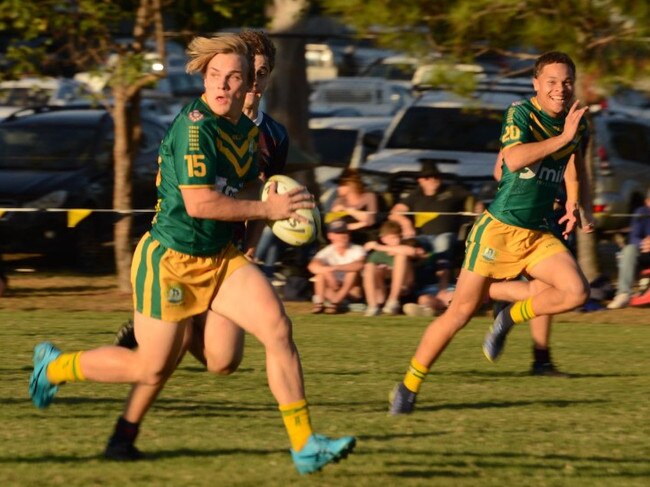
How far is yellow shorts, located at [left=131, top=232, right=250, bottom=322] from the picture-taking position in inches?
241

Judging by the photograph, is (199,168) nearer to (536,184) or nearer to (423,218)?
(536,184)

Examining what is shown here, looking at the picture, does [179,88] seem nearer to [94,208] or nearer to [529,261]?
[94,208]

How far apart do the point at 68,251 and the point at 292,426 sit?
1133cm

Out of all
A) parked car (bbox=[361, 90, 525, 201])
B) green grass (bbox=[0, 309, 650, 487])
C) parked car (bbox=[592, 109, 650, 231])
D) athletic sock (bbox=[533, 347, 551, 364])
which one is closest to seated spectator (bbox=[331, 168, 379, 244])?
parked car (bbox=[361, 90, 525, 201])

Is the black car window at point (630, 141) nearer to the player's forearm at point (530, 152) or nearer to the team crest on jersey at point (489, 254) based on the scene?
the team crest on jersey at point (489, 254)

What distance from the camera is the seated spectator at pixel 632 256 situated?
591 inches

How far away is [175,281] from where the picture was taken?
20.1 feet

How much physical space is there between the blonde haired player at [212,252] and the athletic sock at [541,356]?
3.59 metres

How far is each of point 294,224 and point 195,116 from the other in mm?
621

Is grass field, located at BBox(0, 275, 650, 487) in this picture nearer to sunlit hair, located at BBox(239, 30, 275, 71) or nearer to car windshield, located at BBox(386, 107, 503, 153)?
sunlit hair, located at BBox(239, 30, 275, 71)

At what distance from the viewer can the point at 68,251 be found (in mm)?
17016

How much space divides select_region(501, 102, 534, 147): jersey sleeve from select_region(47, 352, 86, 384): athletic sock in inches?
104

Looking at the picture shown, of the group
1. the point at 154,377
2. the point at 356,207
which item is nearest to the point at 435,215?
the point at 356,207

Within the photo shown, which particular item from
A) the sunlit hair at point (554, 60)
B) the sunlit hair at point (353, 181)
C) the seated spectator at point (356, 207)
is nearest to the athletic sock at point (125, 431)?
Result: the sunlit hair at point (554, 60)
